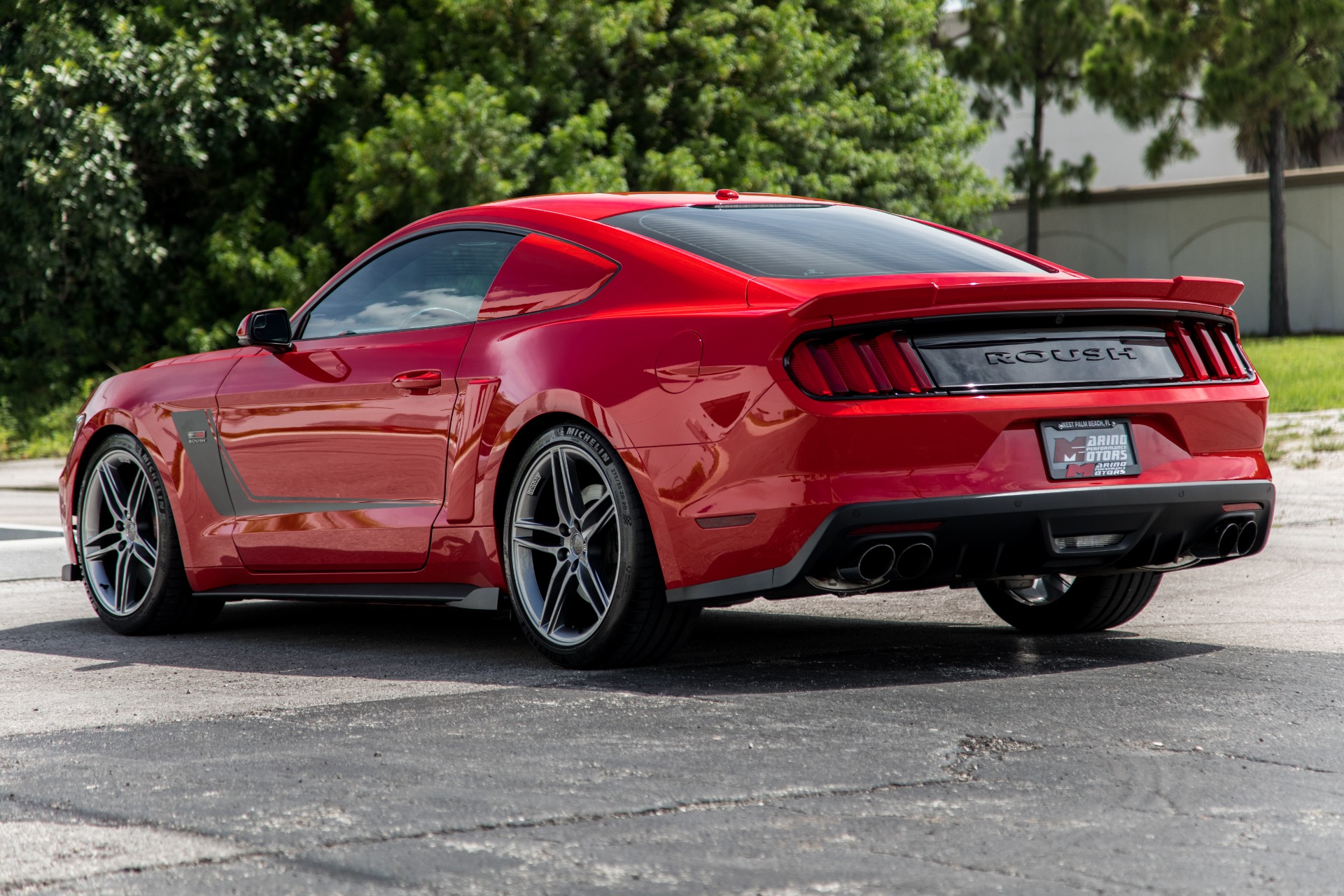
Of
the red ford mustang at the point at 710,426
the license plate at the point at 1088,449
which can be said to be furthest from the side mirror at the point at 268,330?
the license plate at the point at 1088,449

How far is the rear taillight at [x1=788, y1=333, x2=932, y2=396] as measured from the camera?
4.62 metres

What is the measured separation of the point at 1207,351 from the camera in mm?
5250

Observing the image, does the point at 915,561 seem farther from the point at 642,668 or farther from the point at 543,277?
the point at 543,277

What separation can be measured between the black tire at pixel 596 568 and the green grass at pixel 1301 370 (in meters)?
10.8

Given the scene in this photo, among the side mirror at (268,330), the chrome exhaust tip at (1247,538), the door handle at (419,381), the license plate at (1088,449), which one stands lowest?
the chrome exhaust tip at (1247,538)

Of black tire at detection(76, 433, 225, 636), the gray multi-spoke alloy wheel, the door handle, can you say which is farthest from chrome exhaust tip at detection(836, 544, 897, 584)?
the gray multi-spoke alloy wheel

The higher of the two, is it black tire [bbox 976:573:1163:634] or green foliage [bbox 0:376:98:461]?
black tire [bbox 976:573:1163:634]

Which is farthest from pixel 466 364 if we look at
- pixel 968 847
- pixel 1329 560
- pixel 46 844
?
pixel 1329 560

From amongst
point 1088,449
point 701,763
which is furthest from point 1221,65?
point 701,763

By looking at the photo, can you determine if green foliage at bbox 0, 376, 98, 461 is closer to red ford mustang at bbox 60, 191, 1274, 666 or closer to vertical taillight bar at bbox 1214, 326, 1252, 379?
red ford mustang at bbox 60, 191, 1274, 666

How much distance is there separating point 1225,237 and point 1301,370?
34.2 ft

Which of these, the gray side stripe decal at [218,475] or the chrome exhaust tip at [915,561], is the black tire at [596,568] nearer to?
the chrome exhaust tip at [915,561]

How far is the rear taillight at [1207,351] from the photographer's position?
17.0 feet

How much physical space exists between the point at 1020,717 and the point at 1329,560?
414cm
